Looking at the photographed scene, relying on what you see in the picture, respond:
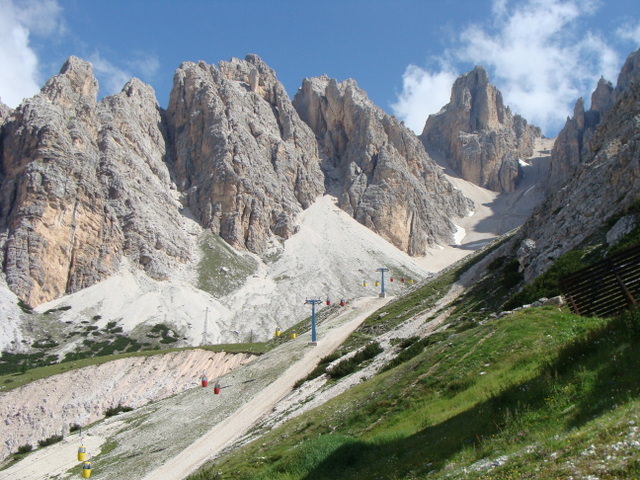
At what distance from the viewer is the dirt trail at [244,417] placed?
3431 centimetres

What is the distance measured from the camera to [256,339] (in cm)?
12450

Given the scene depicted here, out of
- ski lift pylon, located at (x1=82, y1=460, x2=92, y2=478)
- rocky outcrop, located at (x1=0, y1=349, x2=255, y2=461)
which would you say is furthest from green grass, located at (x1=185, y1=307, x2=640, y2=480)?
rocky outcrop, located at (x1=0, y1=349, x2=255, y2=461)

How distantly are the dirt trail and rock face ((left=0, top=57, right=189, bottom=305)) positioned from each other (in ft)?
321

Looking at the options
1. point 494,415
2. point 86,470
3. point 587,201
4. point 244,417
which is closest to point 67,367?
point 86,470

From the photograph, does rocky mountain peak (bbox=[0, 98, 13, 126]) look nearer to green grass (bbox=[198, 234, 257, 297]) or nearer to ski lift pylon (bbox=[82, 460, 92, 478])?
green grass (bbox=[198, 234, 257, 297])

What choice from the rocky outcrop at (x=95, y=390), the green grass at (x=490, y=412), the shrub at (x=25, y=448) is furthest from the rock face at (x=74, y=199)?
the green grass at (x=490, y=412)

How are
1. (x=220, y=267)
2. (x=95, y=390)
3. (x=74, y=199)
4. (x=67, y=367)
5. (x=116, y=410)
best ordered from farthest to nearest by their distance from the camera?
(x=220, y=267) → (x=74, y=199) → (x=67, y=367) → (x=95, y=390) → (x=116, y=410)

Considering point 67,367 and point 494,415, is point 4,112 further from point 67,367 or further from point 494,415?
point 494,415

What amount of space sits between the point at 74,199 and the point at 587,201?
13268 centimetres

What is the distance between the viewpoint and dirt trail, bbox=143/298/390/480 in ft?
113

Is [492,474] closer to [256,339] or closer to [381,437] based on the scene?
[381,437]

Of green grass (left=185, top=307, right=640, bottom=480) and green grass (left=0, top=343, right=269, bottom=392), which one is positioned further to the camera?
green grass (left=0, top=343, right=269, bottom=392)

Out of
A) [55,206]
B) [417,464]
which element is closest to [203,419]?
[417,464]

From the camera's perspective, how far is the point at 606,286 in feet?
62.2
